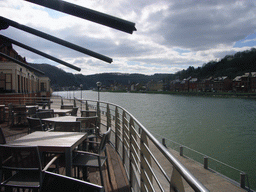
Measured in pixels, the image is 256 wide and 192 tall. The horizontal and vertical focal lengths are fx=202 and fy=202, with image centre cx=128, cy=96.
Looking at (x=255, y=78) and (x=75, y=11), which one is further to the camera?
(x=255, y=78)

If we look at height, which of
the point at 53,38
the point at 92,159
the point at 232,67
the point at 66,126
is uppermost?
the point at 232,67

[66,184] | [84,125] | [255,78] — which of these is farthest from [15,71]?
[255,78]

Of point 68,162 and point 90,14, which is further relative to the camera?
point 68,162

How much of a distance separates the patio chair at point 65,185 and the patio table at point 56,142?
3.74 feet

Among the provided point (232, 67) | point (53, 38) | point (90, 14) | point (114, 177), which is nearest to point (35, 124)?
point (53, 38)

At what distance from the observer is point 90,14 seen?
7.39 ft

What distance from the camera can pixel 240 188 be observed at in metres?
10.1

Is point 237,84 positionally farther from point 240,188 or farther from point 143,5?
point 143,5

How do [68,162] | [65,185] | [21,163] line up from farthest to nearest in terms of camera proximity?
[68,162] → [21,163] → [65,185]

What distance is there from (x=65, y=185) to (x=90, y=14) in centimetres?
175

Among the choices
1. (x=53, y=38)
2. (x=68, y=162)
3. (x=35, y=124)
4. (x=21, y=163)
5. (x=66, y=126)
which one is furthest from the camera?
(x=53, y=38)

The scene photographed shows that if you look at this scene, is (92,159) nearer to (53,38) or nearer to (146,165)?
(146,165)

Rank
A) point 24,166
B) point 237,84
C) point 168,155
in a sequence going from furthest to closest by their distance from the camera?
point 237,84 → point 24,166 → point 168,155

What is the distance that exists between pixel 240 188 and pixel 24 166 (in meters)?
11.1
